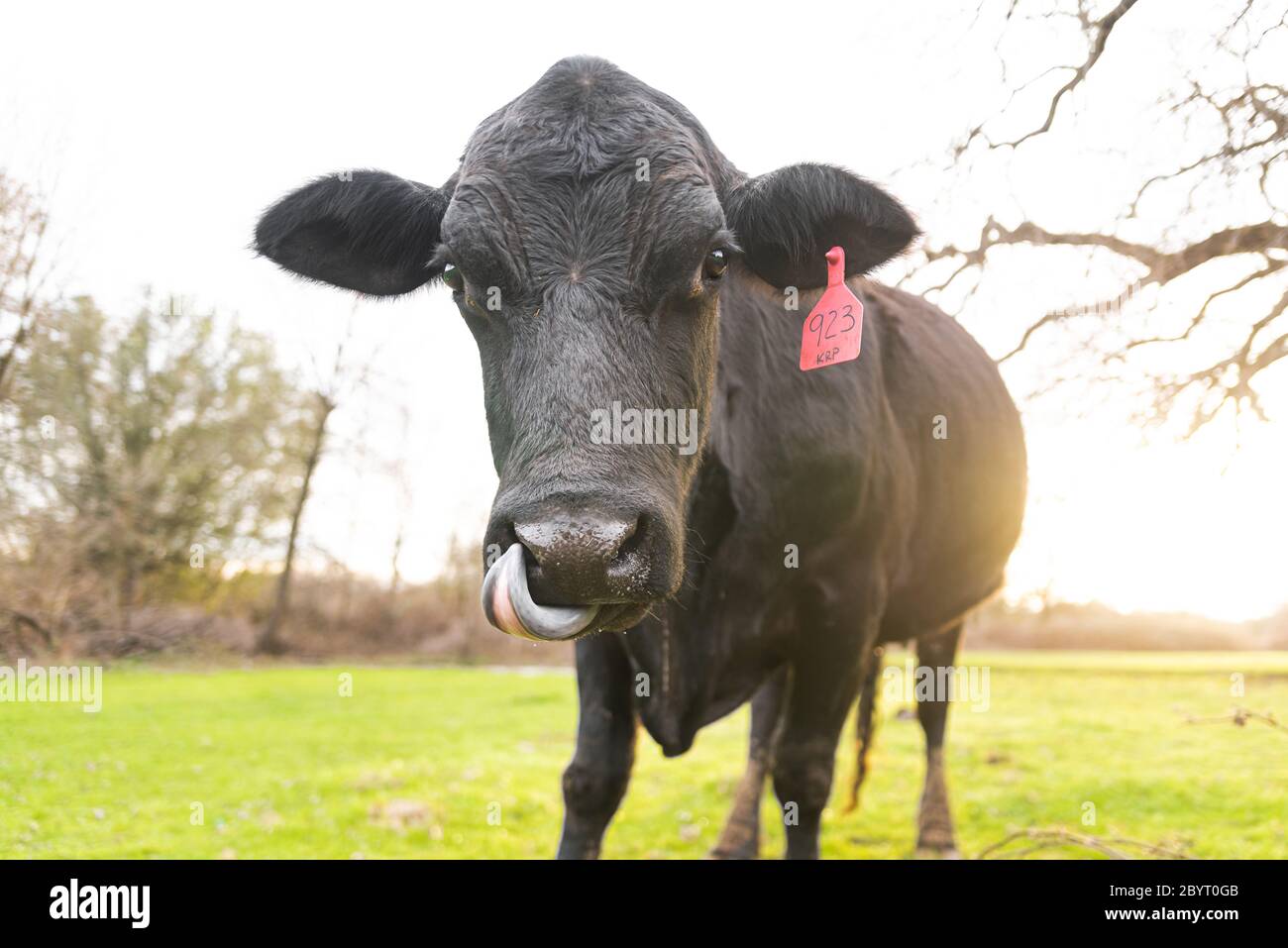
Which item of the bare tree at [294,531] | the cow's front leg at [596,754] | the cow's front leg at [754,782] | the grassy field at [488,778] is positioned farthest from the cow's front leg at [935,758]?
the bare tree at [294,531]

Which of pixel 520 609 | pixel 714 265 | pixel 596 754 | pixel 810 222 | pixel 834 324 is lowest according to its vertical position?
pixel 596 754

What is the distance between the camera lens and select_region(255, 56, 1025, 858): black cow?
2.34 m

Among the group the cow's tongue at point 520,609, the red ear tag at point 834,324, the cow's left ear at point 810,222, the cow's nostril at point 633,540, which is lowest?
the cow's tongue at point 520,609

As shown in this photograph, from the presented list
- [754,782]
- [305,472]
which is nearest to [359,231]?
[754,782]

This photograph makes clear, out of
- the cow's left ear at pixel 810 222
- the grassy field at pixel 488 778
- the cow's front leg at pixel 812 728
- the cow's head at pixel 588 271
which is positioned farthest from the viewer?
the cow's front leg at pixel 812 728

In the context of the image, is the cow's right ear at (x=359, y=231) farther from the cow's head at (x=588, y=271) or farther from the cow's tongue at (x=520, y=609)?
the cow's tongue at (x=520, y=609)

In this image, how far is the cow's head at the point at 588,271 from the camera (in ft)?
7.22

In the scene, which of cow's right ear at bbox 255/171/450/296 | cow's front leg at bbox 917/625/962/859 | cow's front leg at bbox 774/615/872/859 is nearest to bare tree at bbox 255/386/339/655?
cow's front leg at bbox 917/625/962/859

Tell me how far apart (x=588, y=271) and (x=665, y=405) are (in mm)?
459

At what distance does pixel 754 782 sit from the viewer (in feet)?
19.7

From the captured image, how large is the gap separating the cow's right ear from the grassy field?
1.85 metres

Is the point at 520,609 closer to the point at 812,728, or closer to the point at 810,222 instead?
the point at 810,222

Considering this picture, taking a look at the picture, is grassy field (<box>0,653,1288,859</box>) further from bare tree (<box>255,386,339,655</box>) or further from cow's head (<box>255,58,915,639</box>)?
bare tree (<box>255,386,339,655</box>)

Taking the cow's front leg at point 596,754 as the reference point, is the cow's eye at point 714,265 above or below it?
above
